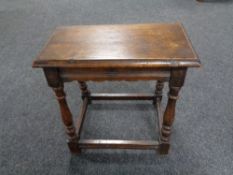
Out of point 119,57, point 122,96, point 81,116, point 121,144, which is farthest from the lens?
point 122,96

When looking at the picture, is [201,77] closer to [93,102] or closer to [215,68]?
[215,68]

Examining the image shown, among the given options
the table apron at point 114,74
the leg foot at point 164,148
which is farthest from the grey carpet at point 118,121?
the table apron at point 114,74

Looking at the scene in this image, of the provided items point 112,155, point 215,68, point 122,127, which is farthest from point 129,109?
point 215,68

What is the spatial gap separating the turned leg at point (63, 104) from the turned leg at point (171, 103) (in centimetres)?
46

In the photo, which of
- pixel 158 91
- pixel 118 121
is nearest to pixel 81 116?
pixel 118 121

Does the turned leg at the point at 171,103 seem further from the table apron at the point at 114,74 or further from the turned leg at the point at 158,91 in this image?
the turned leg at the point at 158,91

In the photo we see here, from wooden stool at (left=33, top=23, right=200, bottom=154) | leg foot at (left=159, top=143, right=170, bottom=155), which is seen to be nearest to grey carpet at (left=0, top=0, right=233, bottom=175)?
leg foot at (left=159, top=143, right=170, bottom=155)

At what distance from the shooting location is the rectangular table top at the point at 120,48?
30.3 inches

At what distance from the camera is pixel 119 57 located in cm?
79

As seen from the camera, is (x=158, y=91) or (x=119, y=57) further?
(x=158, y=91)

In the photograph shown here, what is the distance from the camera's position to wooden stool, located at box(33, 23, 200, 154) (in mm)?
773

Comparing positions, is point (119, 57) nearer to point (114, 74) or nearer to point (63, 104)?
point (114, 74)

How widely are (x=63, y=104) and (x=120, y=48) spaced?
0.37 meters

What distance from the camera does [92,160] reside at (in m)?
1.12
